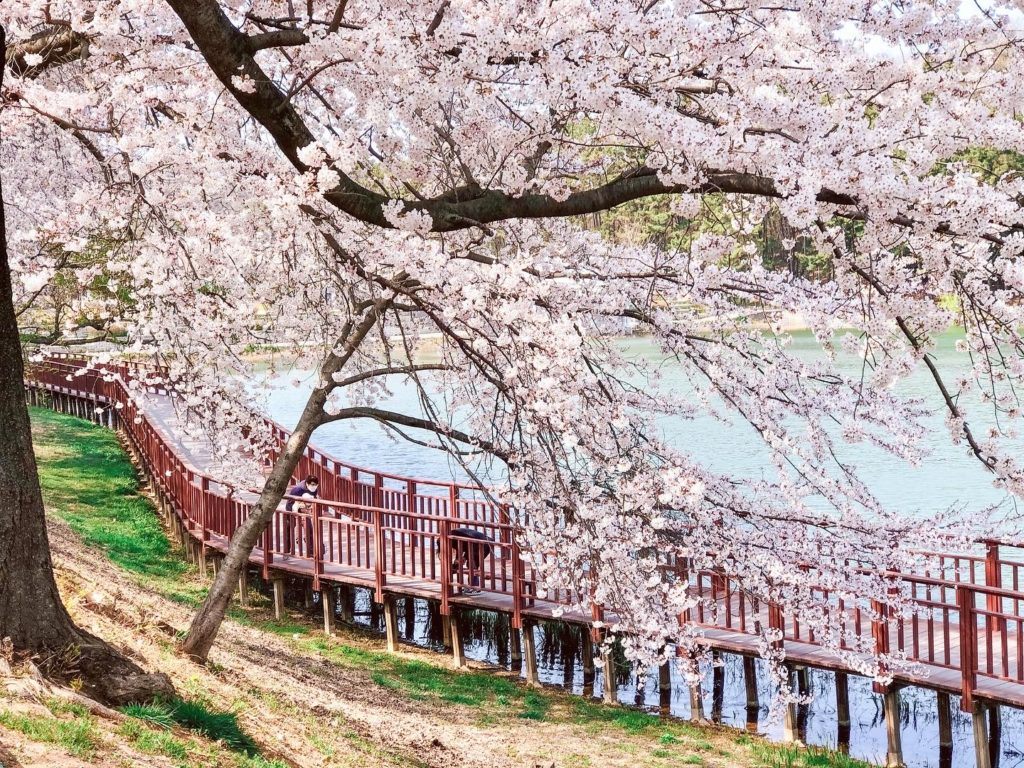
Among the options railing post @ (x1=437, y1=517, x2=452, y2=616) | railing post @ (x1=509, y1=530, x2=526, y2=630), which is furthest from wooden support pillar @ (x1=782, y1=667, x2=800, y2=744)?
railing post @ (x1=437, y1=517, x2=452, y2=616)

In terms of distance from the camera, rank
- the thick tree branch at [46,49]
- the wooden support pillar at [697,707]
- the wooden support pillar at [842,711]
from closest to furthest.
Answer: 1. the thick tree branch at [46,49]
2. the wooden support pillar at [842,711]
3. the wooden support pillar at [697,707]

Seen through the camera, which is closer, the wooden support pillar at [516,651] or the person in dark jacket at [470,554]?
the person in dark jacket at [470,554]

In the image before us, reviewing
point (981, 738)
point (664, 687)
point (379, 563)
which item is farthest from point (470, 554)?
point (981, 738)

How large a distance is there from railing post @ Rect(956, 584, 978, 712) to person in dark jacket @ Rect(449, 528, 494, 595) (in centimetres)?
551

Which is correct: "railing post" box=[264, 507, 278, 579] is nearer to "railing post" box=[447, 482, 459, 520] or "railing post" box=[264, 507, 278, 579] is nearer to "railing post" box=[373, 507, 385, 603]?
"railing post" box=[373, 507, 385, 603]

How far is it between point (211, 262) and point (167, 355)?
4.76 m

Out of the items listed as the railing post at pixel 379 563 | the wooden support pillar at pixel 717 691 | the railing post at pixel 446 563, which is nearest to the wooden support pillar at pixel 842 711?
the wooden support pillar at pixel 717 691

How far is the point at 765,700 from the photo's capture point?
13.1m

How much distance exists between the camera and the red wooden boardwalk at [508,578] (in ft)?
32.2

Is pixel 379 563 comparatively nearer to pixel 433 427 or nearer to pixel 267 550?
pixel 267 550

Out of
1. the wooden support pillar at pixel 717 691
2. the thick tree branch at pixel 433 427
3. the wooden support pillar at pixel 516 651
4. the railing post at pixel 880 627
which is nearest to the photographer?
the thick tree branch at pixel 433 427

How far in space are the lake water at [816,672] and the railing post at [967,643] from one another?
1160 millimetres

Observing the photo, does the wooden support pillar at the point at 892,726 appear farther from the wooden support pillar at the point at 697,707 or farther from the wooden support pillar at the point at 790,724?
the wooden support pillar at the point at 697,707

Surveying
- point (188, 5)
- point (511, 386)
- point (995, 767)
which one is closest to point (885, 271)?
point (511, 386)
